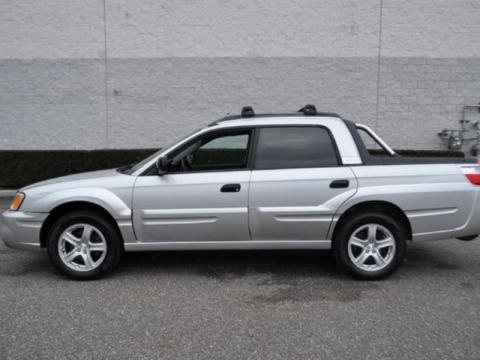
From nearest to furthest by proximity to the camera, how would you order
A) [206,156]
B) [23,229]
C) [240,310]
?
[240,310], [23,229], [206,156]

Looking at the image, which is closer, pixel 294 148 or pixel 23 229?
pixel 23 229

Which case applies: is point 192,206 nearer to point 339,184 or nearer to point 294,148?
point 294,148

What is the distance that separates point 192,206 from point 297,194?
1095mm

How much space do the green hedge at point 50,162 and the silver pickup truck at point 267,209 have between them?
541 centimetres

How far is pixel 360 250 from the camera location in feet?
14.0

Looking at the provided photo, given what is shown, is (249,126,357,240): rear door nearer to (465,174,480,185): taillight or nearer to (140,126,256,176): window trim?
(140,126,256,176): window trim

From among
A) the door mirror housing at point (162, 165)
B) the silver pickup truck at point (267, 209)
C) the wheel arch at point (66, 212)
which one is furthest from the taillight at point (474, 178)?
the wheel arch at point (66, 212)

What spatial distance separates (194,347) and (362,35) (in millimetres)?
10211

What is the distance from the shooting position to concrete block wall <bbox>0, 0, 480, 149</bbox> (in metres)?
10.9

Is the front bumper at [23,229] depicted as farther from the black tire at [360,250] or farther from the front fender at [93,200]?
the black tire at [360,250]

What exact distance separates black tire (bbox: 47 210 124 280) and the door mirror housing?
0.77 meters

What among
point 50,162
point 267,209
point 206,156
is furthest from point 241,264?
point 50,162

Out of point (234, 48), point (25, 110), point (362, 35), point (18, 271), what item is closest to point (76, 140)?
point (25, 110)

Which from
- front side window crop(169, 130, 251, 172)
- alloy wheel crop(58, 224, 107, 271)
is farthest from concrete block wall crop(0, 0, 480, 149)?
alloy wheel crop(58, 224, 107, 271)
